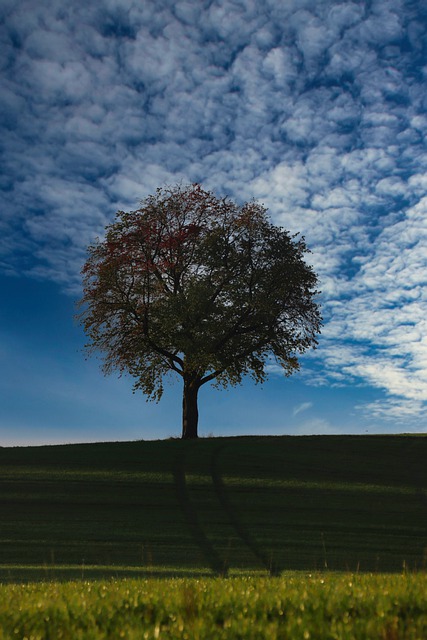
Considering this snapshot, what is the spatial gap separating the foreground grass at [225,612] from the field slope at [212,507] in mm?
6168

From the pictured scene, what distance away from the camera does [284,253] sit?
43062 mm

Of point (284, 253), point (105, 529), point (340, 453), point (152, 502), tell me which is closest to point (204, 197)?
point (284, 253)

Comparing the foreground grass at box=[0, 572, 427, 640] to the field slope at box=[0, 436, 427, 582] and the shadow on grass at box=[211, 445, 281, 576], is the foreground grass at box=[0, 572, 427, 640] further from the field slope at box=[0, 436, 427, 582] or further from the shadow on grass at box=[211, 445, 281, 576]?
the shadow on grass at box=[211, 445, 281, 576]

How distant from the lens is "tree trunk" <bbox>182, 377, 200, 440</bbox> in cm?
4147

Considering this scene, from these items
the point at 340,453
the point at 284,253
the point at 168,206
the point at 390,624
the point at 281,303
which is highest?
the point at 168,206

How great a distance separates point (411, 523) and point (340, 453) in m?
11.8

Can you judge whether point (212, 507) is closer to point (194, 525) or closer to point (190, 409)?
point (194, 525)

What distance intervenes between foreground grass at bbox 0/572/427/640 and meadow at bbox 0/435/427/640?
26mm

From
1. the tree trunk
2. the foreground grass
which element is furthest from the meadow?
the tree trunk

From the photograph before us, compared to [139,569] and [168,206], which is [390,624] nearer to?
[139,569]

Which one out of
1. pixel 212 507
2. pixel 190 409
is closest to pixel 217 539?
pixel 212 507

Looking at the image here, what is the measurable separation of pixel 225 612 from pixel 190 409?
35098 millimetres

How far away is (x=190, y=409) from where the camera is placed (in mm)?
41969

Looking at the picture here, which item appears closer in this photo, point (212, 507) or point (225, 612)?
point (225, 612)
